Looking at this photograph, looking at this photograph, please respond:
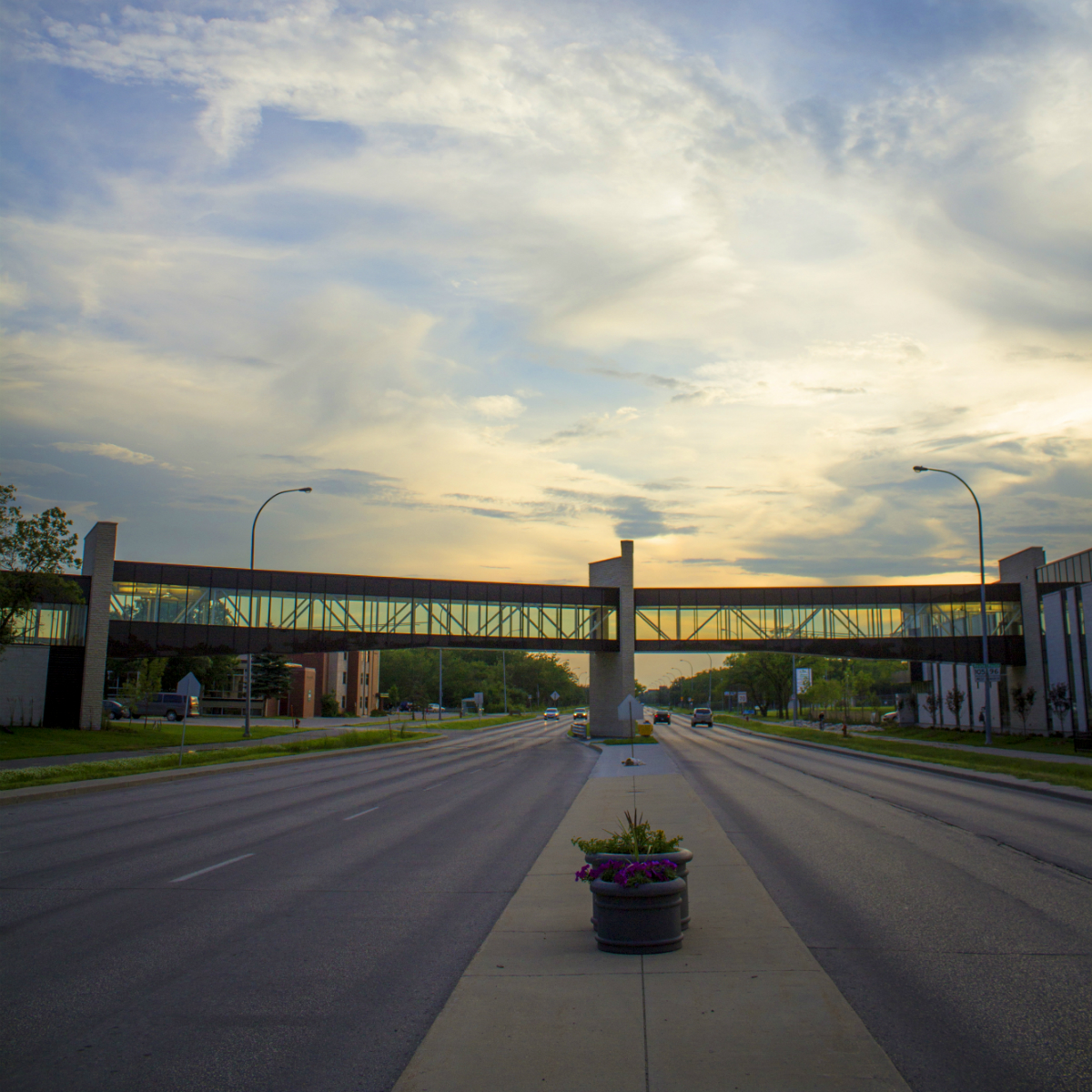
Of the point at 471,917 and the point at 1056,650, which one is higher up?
the point at 1056,650

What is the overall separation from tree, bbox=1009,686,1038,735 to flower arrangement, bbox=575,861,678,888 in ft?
172

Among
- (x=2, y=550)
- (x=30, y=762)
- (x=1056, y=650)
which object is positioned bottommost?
(x=30, y=762)

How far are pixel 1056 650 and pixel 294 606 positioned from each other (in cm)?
4337

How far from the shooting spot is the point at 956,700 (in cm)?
6250

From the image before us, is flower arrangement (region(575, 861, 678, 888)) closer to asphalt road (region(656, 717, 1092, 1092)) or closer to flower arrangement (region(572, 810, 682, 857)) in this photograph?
flower arrangement (region(572, 810, 682, 857))

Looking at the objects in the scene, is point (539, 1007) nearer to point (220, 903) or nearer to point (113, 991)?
point (113, 991)

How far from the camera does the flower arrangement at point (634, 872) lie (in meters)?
7.85

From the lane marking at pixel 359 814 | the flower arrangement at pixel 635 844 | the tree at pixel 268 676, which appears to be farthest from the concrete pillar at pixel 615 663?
the flower arrangement at pixel 635 844

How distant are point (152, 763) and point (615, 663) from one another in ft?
110

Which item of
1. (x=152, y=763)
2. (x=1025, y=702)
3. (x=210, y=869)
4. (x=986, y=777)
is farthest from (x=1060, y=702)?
(x=210, y=869)

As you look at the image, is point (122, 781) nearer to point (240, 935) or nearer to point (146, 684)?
point (240, 935)

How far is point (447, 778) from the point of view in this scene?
28.7 metres

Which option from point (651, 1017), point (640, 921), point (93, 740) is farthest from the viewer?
point (93, 740)

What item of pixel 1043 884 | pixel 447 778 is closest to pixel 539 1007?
pixel 1043 884
